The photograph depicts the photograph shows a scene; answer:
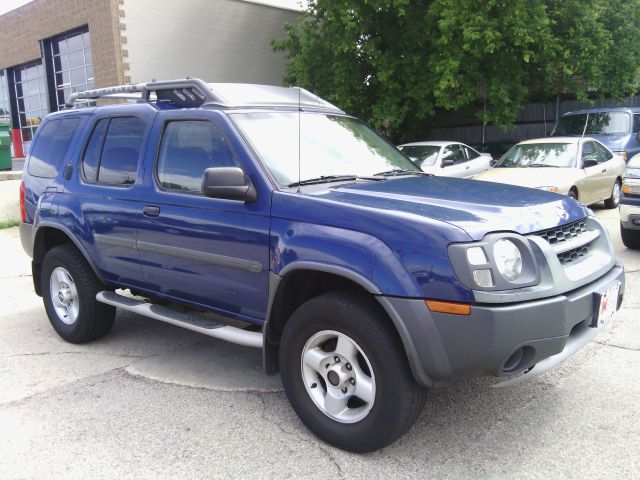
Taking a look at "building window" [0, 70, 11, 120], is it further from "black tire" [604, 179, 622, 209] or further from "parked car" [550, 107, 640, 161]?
"black tire" [604, 179, 622, 209]

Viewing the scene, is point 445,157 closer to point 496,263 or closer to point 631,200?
point 631,200

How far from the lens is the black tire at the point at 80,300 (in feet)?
15.6

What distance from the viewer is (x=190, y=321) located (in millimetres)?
3916

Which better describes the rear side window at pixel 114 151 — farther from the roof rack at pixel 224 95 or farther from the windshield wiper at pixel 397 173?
Result: the windshield wiper at pixel 397 173

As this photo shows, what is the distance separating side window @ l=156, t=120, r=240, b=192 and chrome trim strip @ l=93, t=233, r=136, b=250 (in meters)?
0.52

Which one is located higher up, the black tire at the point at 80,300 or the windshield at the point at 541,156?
the windshield at the point at 541,156

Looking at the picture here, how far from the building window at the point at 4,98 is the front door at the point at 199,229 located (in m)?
24.3

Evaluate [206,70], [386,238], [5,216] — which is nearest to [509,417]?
[386,238]

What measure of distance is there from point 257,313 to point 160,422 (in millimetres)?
869

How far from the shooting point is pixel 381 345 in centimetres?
288

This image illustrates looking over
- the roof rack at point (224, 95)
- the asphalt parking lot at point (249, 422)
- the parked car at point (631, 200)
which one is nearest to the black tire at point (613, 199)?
the parked car at point (631, 200)

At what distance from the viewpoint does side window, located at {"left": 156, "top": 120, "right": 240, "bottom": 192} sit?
3.77 meters

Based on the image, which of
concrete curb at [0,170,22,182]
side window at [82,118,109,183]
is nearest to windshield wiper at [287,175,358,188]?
side window at [82,118,109,183]

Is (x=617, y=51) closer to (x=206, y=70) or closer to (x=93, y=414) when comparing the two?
(x=206, y=70)
